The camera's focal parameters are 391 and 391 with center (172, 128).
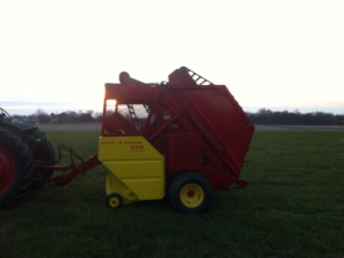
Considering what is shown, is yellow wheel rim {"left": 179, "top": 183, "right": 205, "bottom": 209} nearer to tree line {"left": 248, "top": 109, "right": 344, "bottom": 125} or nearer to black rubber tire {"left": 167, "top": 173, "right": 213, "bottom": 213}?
black rubber tire {"left": 167, "top": 173, "right": 213, "bottom": 213}

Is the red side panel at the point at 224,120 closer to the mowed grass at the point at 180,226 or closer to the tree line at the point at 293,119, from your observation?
the mowed grass at the point at 180,226

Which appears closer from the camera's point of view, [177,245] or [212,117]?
[177,245]

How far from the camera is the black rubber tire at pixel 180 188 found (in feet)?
20.7

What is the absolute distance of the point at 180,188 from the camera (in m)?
6.34

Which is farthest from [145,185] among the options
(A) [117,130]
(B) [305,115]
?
(B) [305,115]

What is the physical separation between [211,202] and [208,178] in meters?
0.45

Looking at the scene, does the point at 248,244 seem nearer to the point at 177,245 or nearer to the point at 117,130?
the point at 177,245

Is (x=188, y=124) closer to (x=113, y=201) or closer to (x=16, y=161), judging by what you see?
(x=113, y=201)

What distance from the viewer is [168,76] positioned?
6.85 metres

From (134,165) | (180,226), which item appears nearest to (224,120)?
(134,165)

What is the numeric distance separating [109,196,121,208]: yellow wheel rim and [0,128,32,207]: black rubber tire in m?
1.39

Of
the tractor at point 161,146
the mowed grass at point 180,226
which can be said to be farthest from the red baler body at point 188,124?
the mowed grass at point 180,226

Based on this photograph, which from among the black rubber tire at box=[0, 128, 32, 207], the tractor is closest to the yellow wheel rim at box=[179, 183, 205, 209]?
the tractor

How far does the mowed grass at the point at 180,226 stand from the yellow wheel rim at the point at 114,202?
0.42 feet
